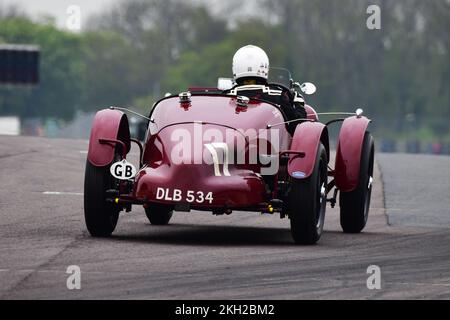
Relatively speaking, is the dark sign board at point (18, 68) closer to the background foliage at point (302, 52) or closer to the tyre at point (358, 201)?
the background foliage at point (302, 52)

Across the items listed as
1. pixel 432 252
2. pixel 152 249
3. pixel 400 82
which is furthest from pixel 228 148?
pixel 400 82

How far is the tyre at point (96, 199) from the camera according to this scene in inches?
527

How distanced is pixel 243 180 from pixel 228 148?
0.33 meters

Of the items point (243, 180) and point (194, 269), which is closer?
point (194, 269)

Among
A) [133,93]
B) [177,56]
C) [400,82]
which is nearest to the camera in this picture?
[400,82]

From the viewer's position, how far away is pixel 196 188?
42.3ft

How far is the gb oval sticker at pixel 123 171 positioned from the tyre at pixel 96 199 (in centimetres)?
12

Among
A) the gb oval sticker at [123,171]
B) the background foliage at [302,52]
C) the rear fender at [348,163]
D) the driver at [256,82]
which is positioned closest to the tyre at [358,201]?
the rear fender at [348,163]

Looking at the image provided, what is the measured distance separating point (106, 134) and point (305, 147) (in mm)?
1851

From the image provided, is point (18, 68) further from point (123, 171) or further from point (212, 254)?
point (212, 254)

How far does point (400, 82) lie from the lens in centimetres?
10569

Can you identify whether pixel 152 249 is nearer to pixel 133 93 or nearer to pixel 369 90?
pixel 369 90

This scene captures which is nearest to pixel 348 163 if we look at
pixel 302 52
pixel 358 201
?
pixel 358 201

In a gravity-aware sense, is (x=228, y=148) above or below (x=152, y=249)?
above
